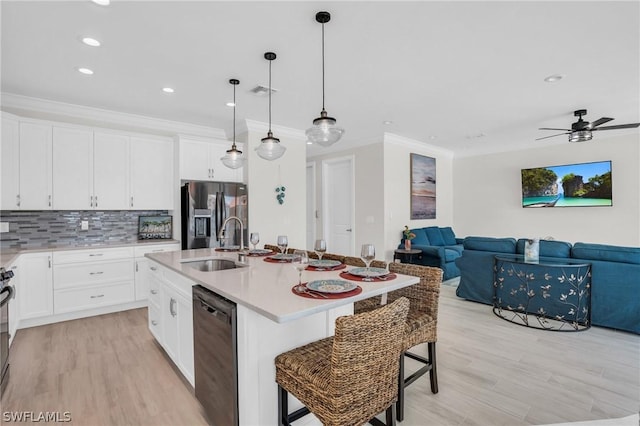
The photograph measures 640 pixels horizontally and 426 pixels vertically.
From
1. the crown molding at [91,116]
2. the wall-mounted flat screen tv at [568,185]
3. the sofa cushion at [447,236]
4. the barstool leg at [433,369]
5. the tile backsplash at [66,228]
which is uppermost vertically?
the crown molding at [91,116]

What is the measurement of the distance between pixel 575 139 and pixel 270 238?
14.9ft

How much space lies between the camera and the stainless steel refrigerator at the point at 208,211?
13.7ft

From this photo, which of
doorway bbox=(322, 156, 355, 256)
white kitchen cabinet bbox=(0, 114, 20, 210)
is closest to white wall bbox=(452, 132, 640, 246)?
doorway bbox=(322, 156, 355, 256)

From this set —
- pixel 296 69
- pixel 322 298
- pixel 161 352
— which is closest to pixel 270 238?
pixel 161 352

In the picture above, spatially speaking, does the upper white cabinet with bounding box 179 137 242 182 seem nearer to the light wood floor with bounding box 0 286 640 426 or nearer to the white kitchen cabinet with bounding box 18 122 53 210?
the white kitchen cabinet with bounding box 18 122 53 210

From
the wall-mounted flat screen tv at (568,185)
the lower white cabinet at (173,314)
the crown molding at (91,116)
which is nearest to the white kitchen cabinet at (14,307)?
the lower white cabinet at (173,314)

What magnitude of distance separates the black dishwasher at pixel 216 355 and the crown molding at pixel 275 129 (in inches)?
120

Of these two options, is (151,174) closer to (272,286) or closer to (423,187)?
(272,286)

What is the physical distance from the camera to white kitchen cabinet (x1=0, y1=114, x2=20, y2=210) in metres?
3.39

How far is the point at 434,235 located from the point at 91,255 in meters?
5.61

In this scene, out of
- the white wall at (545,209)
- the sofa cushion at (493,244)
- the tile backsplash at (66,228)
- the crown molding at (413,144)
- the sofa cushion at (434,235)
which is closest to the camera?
the tile backsplash at (66,228)

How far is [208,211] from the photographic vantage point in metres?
4.29

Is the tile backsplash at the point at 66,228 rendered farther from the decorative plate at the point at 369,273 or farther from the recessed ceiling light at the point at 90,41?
the decorative plate at the point at 369,273

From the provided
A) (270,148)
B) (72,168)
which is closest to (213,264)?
(270,148)
